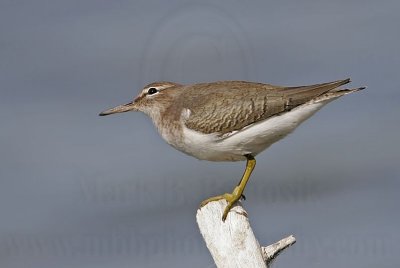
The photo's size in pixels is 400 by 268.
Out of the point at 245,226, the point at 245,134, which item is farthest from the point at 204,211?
the point at 245,134

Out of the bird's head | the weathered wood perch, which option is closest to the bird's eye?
the bird's head

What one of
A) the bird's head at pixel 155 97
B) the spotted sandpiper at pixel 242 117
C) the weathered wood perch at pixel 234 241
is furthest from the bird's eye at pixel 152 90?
the weathered wood perch at pixel 234 241

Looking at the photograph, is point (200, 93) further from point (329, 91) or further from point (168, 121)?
point (329, 91)

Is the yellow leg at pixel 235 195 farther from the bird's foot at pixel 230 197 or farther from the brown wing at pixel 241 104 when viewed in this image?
the brown wing at pixel 241 104

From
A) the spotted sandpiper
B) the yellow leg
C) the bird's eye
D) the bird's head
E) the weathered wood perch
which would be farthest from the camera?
the bird's eye

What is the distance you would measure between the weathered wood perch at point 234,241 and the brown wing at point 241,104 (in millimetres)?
1477

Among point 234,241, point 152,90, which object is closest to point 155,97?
point 152,90

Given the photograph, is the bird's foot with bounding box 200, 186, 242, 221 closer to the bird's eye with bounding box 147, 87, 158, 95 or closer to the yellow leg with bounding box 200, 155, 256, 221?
the yellow leg with bounding box 200, 155, 256, 221

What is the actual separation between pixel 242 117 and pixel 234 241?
7.67 ft

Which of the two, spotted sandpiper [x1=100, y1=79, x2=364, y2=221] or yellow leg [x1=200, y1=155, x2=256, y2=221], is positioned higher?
spotted sandpiper [x1=100, y1=79, x2=364, y2=221]

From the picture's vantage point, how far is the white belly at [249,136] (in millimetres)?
11789

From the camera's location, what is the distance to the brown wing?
11.8m

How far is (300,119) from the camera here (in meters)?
11.9

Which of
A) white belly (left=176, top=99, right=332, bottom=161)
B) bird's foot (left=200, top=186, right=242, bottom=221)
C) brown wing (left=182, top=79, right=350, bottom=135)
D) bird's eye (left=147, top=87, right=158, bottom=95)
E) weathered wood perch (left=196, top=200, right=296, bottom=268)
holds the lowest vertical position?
weathered wood perch (left=196, top=200, right=296, bottom=268)
